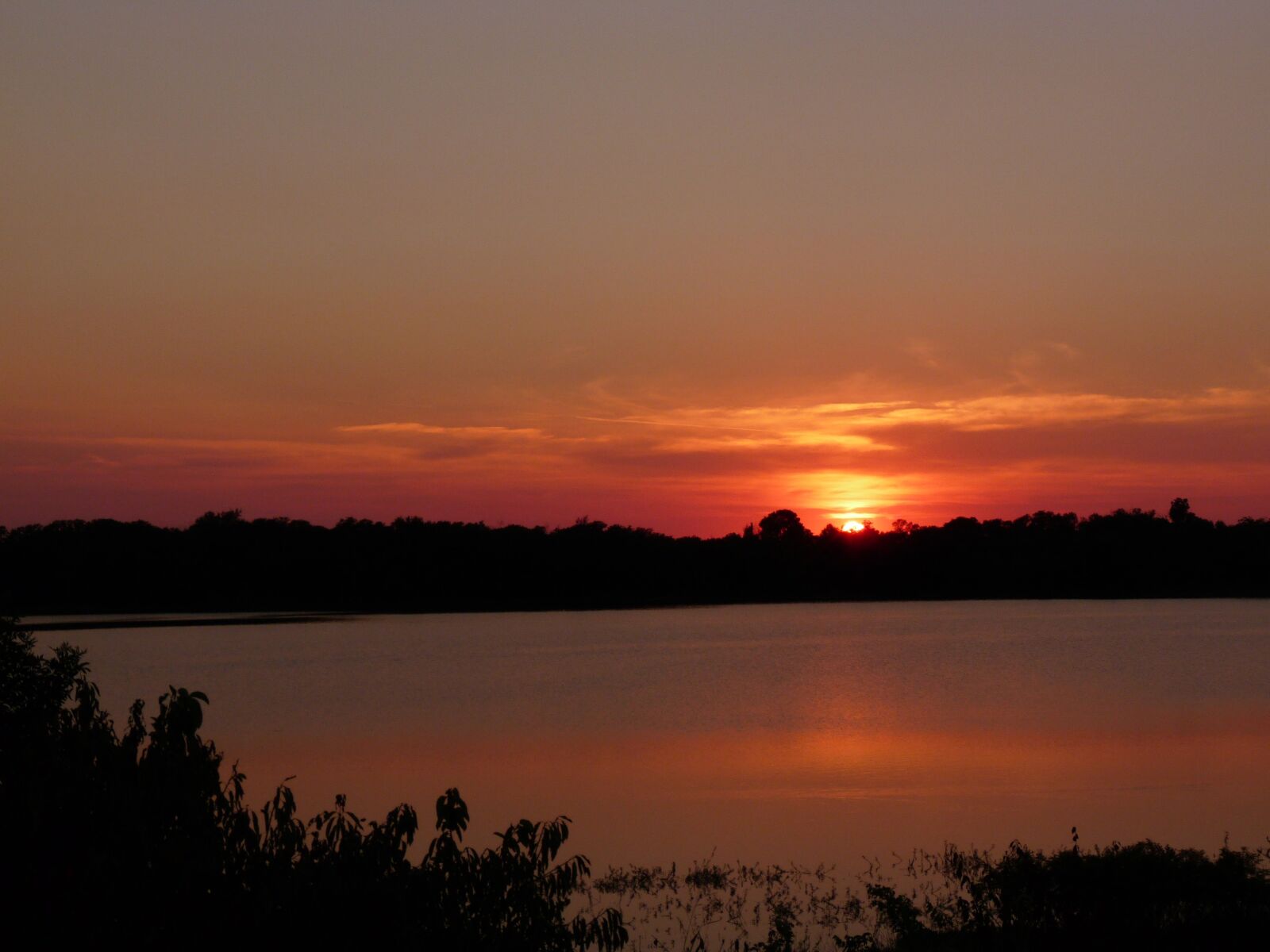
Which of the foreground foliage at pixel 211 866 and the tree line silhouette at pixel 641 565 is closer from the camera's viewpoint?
the foreground foliage at pixel 211 866

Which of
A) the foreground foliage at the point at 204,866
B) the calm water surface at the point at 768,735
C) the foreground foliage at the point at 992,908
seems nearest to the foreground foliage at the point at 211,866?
the foreground foliage at the point at 204,866

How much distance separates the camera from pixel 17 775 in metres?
9.07

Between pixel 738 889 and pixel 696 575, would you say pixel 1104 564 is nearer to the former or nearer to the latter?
pixel 696 575

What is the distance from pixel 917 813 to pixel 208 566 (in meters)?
143

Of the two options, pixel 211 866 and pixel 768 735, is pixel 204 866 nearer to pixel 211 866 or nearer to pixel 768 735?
pixel 211 866

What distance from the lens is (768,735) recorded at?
3719cm

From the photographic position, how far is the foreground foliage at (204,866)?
8.30 m

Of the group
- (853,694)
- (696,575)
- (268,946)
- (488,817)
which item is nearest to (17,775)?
(268,946)

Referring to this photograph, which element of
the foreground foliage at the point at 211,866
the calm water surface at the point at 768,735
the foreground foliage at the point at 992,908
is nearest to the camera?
the foreground foliage at the point at 211,866

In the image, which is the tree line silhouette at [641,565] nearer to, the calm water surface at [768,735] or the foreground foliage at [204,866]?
the calm water surface at [768,735]

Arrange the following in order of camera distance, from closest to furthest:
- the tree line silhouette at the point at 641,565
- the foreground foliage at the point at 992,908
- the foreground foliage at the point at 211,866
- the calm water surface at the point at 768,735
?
the foreground foliage at the point at 211,866 → the foreground foliage at the point at 992,908 → the calm water surface at the point at 768,735 → the tree line silhouette at the point at 641,565

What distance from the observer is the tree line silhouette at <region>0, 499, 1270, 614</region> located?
6122 inches

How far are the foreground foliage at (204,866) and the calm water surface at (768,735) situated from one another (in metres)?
11.5

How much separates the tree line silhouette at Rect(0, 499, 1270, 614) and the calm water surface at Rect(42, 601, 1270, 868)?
70.8 m
